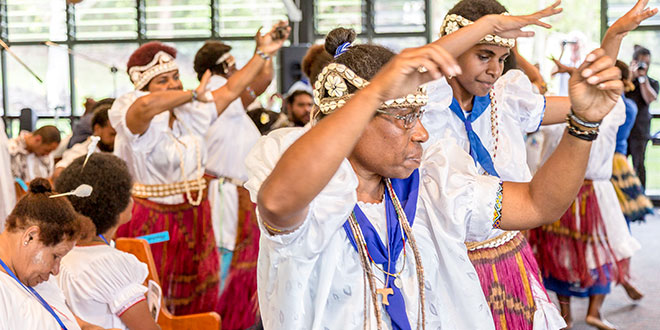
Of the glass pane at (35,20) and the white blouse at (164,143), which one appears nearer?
the white blouse at (164,143)

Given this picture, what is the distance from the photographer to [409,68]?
1.28 m

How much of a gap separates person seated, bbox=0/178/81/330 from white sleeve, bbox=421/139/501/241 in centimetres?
97

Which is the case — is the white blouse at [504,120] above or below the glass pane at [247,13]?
below

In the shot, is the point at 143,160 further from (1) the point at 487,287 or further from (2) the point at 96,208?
(1) the point at 487,287

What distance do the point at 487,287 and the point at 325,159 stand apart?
125cm

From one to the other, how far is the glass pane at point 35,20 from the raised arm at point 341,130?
9901 mm

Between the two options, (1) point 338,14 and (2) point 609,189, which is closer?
(2) point 609,189

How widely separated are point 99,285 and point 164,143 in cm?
147

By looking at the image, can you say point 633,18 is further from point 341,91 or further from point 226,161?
point 226,161

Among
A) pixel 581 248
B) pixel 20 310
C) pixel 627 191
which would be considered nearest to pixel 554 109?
pixel 20 310

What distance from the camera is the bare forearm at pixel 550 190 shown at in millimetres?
1593

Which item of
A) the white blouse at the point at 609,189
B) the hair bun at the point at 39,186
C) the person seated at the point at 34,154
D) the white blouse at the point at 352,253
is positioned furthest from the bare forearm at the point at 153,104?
the person seated at the point at 34,154

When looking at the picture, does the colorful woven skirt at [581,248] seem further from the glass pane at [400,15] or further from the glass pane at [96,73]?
the glass pane at [96,73]

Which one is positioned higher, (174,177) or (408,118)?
(408,118)
